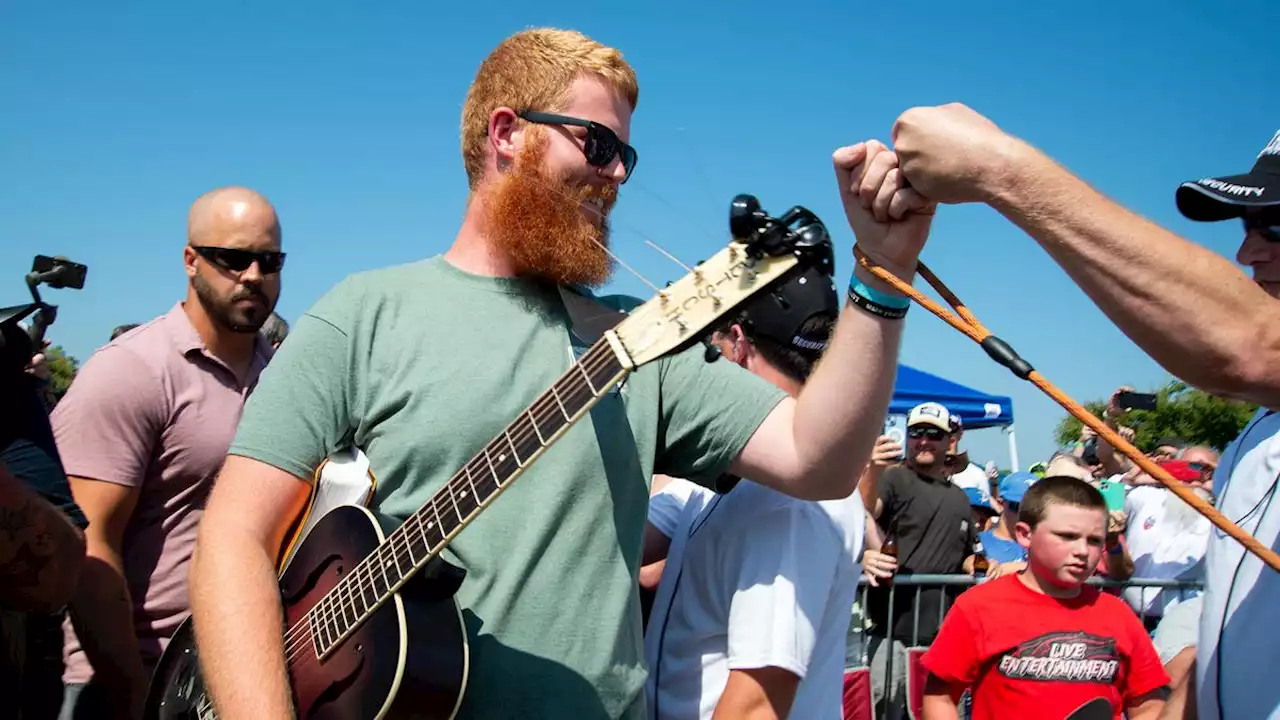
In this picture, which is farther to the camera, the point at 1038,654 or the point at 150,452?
the point at 1038,654

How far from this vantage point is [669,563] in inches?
103

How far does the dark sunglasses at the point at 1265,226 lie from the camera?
6.03 feet

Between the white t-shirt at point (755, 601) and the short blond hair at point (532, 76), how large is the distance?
98 cm

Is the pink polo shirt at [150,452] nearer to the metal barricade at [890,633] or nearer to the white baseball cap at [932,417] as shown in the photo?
the metal barricade at [890,633]

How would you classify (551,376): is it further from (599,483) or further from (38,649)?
(38,649)

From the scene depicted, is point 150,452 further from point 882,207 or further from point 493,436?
point 882,207

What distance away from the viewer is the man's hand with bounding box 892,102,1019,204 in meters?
1.42

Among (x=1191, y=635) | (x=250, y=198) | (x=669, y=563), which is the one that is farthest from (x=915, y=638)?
(x=250, y=198)

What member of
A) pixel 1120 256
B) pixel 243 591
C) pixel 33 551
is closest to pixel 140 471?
pixel 33 551

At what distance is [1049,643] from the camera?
3.97 metres

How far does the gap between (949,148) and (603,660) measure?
43.9 inches

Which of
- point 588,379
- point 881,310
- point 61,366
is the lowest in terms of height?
point 61,366

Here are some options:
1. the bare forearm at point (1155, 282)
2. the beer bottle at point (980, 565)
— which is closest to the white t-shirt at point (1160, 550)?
the beer bottle at point (980, 565)

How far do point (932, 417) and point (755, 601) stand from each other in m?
4.97
